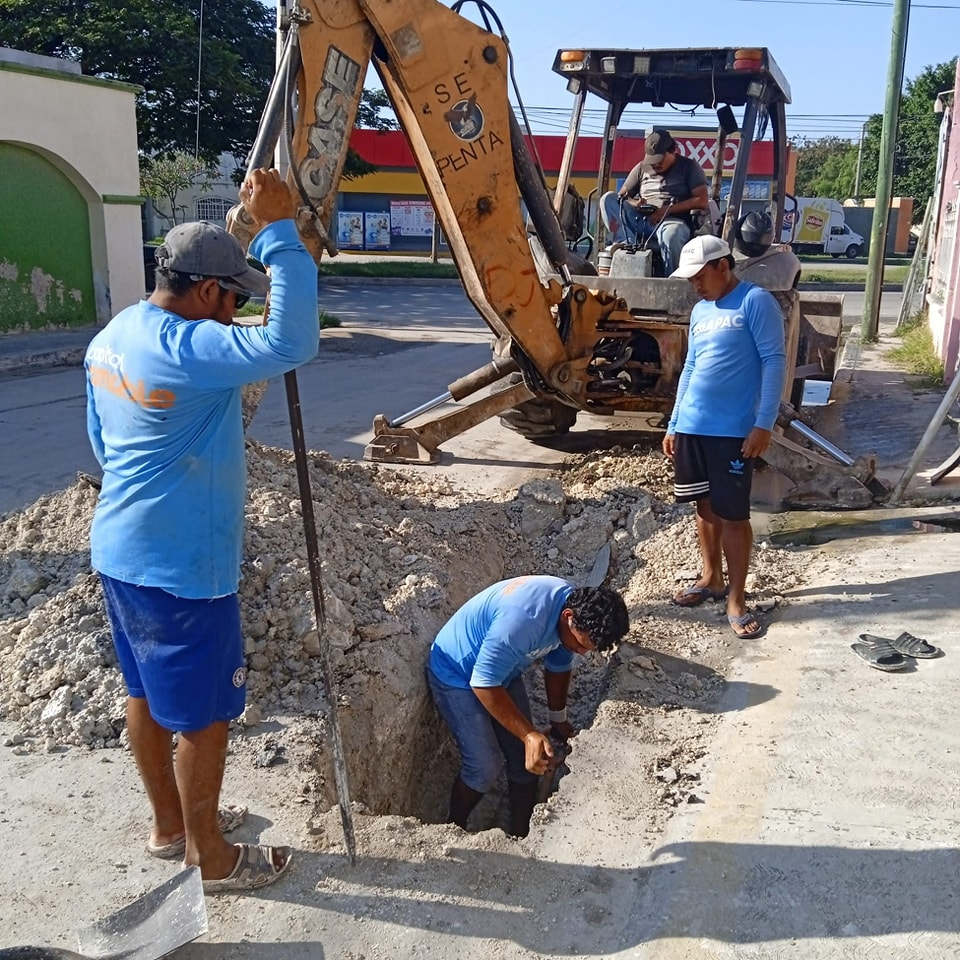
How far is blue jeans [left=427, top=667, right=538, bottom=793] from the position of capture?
415 centimetres

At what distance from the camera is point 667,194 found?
22.9 ft

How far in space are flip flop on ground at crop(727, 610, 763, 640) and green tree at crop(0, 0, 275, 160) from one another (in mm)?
16876

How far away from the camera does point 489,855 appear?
3.11 m

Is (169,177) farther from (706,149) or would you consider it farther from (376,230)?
(706,149)

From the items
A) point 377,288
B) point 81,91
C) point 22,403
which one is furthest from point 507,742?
point 377,288

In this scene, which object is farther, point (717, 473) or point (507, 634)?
point (717, 473)

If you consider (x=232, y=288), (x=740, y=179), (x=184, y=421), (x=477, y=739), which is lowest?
(x=477, y=739)

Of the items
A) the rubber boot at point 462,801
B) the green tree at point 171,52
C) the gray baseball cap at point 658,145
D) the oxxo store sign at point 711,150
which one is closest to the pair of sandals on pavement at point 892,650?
the rubber boot at point 462,801

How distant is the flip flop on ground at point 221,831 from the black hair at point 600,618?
51.5 inches

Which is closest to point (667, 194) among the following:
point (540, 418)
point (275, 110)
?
point (540, 418)

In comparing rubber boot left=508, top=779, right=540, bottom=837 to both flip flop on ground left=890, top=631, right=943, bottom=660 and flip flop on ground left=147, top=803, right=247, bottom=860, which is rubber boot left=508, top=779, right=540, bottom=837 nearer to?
flip flop on ground left=147, top=803, right=247, bottom=860

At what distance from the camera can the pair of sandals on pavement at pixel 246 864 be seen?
9.47 ft

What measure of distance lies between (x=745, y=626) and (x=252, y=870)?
2617 millimetres

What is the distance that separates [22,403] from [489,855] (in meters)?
8.44
